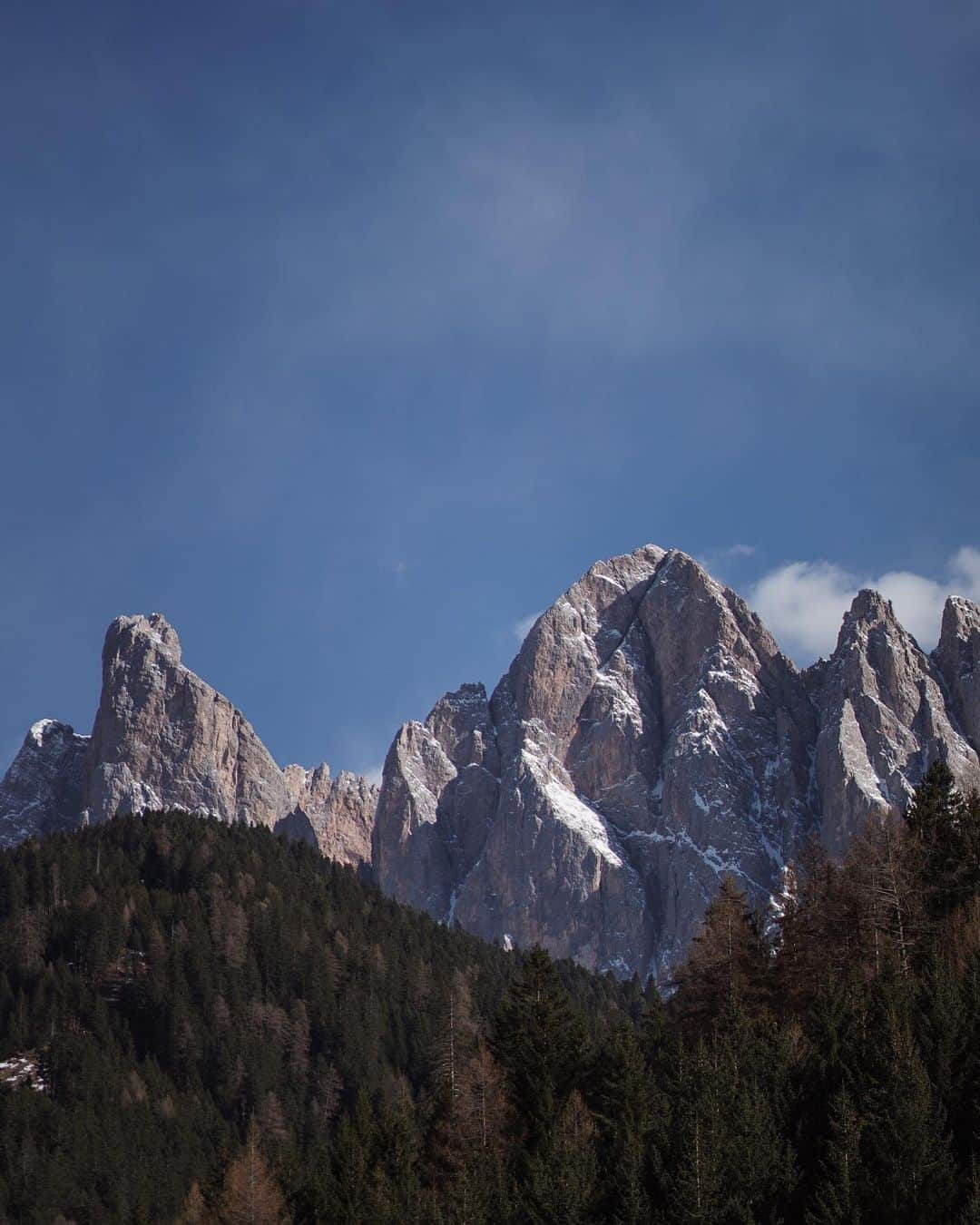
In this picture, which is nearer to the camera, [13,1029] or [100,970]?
[13,1029]

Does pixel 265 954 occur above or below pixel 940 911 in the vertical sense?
above

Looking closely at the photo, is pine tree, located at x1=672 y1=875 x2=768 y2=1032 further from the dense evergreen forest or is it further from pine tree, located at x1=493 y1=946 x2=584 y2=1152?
pine tree, located at x1=493 y1=946 x2=584 y2=1152

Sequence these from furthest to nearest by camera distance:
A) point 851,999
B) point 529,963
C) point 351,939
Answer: point 351,939
point 529,963
point 851,999

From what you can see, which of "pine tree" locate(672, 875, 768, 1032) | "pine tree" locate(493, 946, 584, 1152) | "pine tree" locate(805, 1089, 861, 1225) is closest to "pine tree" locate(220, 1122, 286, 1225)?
"pine tree" locate(493, 946, 584, 1152)

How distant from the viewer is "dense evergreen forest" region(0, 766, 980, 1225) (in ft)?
214

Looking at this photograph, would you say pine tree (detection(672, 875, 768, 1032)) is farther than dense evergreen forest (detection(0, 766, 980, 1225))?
Yes

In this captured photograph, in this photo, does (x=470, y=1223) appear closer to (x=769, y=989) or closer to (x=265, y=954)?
(x=769, y=989)

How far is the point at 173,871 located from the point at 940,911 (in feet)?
367

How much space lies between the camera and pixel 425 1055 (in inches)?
5827

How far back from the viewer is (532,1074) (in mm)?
83750

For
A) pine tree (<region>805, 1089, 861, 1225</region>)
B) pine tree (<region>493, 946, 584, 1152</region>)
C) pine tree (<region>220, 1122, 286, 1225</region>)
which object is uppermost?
pine tree (<region>493, 946, 584, 1152</region>)

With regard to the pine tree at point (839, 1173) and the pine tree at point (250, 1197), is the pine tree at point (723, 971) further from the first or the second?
the pine tree at point (250, 1197)

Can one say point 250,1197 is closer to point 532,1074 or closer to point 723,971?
point 532,1074

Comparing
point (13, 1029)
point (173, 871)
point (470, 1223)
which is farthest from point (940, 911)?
point (173, 871)
